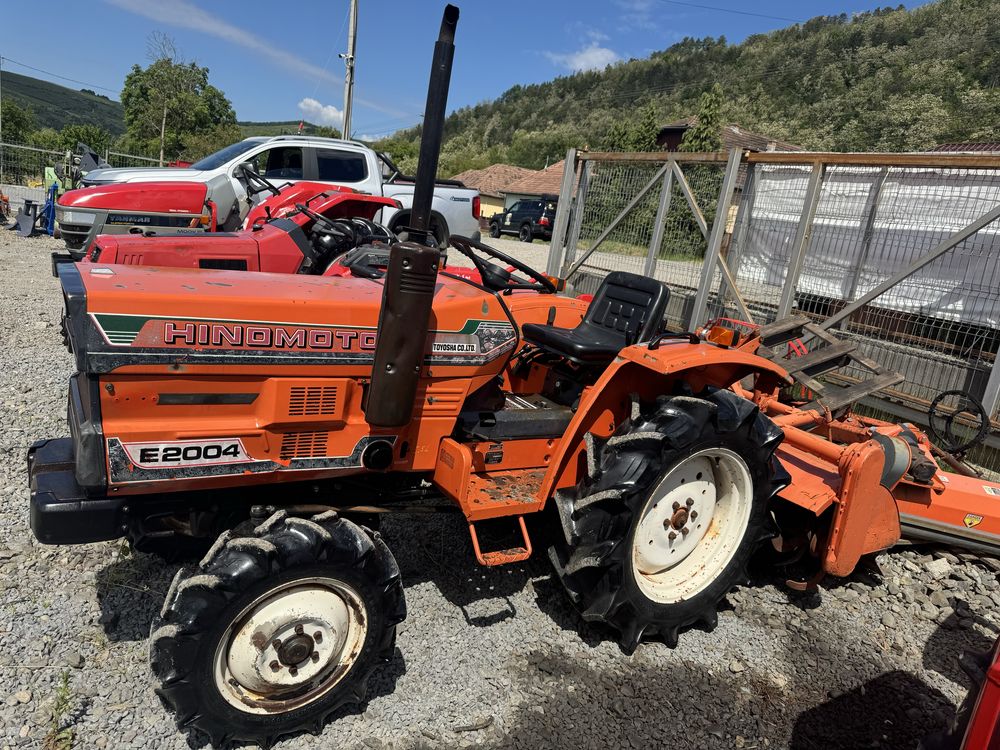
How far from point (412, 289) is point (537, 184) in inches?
1399

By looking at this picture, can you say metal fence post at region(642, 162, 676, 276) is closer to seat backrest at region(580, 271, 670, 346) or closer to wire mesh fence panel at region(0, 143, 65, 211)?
seat backrest at region(580, 271, 670, 346)

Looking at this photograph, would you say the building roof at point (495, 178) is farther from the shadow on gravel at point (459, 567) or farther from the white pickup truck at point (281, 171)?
the shadow on gravel at point (459, 567)

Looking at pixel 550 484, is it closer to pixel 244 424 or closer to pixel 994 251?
pixel 244 424

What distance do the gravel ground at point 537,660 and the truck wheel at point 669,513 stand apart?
0.74 feet

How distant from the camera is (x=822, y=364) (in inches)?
176

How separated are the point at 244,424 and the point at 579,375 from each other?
1.57 m

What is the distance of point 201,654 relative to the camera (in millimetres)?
1979

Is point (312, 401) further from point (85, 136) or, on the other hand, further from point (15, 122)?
point (15, 122)

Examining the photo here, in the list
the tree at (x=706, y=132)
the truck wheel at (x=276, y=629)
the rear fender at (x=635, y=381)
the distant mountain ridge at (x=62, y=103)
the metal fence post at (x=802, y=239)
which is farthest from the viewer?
the distant mountain ridge at (x=62, y=103)

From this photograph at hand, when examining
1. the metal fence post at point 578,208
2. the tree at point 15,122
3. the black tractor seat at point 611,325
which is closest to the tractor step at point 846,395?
the black tractor seat at point 611,325

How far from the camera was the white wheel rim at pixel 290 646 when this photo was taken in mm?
2082

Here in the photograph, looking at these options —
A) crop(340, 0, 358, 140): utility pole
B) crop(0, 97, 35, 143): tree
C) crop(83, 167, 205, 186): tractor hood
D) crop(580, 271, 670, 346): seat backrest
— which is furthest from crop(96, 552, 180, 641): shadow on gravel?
crop(0, 97, 35, 143): tree

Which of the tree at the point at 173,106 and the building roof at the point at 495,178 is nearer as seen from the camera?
the tree at the point at 173,106

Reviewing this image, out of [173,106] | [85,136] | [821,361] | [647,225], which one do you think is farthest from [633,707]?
[85,136]
